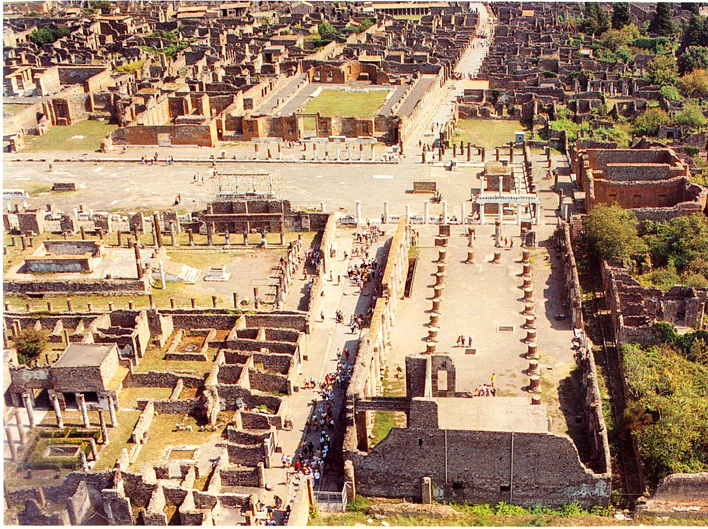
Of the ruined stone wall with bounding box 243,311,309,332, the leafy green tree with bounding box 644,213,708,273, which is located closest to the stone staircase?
the ruined stone wall with bounding box 243,311,309,332

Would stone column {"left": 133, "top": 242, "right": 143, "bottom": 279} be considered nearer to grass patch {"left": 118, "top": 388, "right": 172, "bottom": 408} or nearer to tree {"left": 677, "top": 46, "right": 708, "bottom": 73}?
grass patch {"left": 118, "top": 388, "right": 172, "bottom": 408}

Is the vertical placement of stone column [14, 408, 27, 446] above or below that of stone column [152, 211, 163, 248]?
below

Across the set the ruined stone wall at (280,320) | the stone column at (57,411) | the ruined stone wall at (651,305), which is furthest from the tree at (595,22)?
the stone column at (57,411)

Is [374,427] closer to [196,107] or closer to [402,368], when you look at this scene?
[402,368]

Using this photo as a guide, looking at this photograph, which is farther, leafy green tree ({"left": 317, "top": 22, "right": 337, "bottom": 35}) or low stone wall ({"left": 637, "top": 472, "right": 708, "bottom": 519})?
leafy green tree ({"left": 317, "top": 22, "right": 337, "bottom": 35})

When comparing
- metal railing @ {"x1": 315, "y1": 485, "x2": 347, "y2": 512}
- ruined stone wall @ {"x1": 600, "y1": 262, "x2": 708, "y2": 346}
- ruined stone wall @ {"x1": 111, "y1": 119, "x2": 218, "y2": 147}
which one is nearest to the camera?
metal railing @ {"x1": 315, "y1": 485, "x2": 347, "y2": 512}

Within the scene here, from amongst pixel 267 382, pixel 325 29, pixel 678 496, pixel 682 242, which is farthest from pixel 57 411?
pixel 325 29

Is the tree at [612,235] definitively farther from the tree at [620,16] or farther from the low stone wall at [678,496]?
the tree at [620,16]
